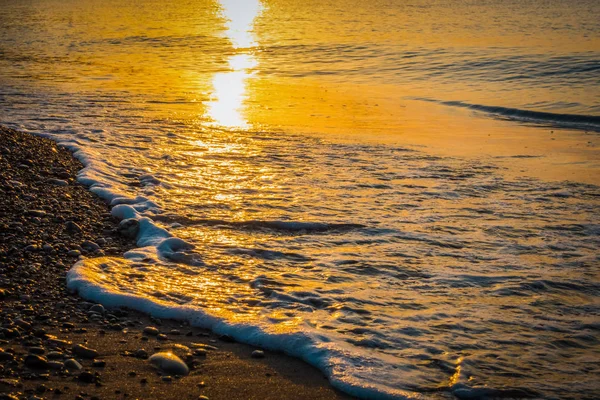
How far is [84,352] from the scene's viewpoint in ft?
13.1

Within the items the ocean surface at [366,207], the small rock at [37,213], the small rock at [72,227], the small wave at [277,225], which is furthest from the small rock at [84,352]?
the small wave at [277,225]

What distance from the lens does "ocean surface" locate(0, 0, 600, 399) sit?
443 centimetres

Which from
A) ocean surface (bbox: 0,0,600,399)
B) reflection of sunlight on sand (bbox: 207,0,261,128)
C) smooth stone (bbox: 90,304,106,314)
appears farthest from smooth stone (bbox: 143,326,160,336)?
reflection of sunlight on sand (bbox: 207,0,261,128)

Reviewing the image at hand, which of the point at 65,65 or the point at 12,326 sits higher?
the point at 65,65

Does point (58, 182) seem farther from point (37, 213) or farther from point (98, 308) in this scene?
point (98, 308)

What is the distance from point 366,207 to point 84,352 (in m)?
3.99

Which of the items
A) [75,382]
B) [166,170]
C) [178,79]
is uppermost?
[178,79]

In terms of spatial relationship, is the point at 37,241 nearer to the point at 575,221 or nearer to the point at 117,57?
the point at 575,221

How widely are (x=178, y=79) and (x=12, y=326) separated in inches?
622

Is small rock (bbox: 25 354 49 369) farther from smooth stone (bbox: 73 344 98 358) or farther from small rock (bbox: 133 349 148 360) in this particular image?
small rock (bbox: 133 349 148 360)

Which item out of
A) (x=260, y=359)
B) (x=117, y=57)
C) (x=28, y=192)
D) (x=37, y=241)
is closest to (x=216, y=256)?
(x=37, y=241)

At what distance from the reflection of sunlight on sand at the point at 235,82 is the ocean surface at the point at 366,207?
14 centimetres

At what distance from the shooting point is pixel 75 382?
368 centimetres

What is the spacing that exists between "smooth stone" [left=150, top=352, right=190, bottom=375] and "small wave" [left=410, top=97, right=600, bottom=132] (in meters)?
11.3
